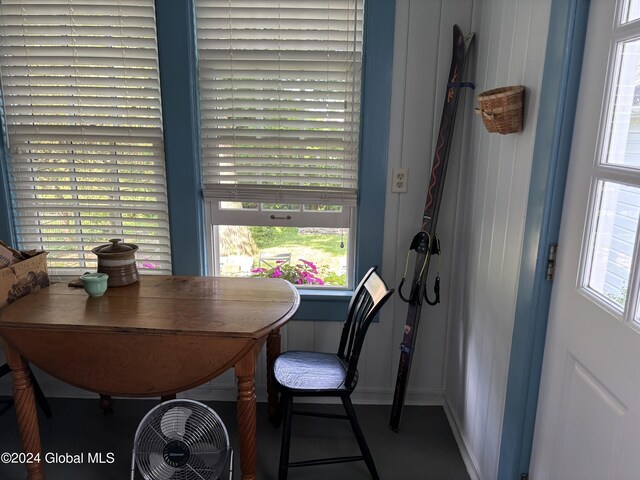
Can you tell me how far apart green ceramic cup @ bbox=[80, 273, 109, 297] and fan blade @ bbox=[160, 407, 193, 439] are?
611 mm

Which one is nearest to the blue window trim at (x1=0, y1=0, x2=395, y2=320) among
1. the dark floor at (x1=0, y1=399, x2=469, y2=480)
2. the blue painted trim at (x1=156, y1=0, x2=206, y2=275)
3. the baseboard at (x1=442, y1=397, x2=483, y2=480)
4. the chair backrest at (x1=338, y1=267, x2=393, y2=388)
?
the blue painted trim at (x1=156, y1=0, x2=206, y2=275)

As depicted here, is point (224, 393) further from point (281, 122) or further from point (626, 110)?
point (626, 110)

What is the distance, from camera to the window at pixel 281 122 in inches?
82.9

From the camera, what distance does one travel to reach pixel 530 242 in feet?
4.80

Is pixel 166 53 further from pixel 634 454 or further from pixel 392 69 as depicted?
pixel 634 454

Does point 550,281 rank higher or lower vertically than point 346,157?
lower

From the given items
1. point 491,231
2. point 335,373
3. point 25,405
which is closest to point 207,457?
point 335,373

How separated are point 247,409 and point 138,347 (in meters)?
0.44

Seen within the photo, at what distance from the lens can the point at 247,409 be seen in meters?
1.67

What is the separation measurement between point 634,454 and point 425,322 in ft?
4.37

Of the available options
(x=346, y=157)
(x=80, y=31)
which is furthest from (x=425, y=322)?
(x=80, y=31)

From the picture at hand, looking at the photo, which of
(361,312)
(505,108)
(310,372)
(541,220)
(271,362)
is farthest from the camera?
(271,362)

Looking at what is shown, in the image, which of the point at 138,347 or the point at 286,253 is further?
the point at 286,253

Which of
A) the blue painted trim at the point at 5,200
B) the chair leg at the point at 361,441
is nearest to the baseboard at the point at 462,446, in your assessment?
the chair leg at the point at 361,441
